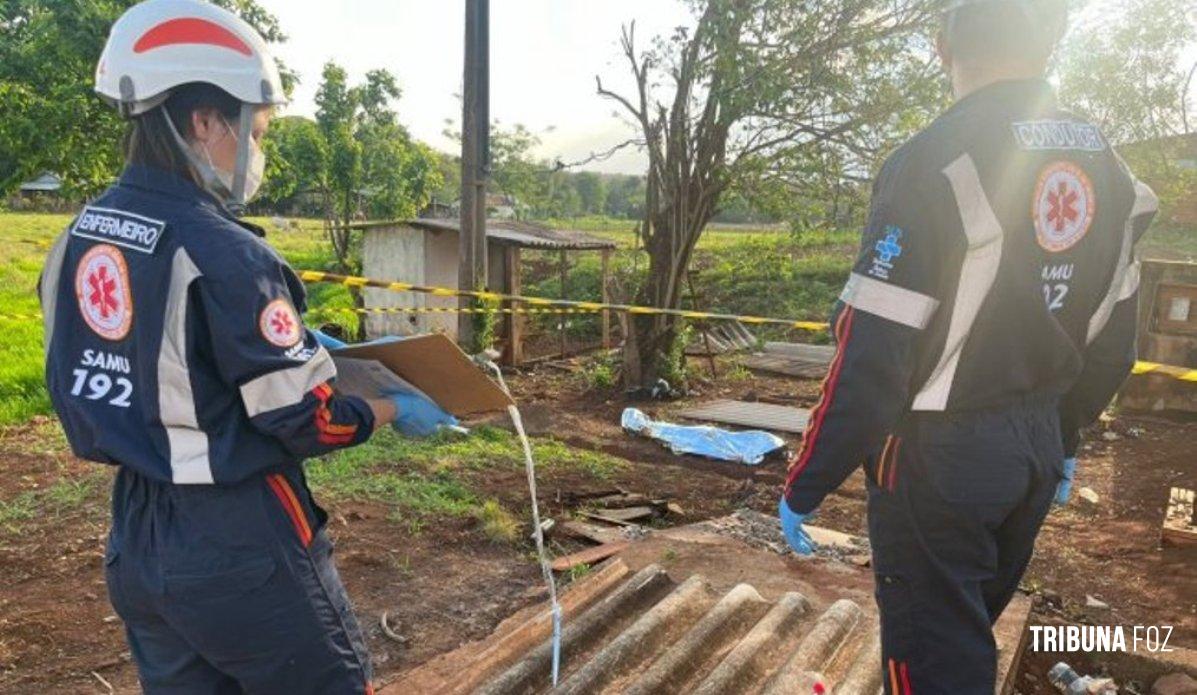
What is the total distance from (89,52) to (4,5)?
4.37m

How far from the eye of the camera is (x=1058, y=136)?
A: 1.91 m

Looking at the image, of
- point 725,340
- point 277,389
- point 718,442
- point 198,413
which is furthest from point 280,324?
point 725,340

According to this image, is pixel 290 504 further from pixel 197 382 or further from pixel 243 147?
pixel 243 147

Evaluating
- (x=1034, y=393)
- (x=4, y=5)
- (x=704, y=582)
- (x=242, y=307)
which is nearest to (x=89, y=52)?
(x=4, y=5)

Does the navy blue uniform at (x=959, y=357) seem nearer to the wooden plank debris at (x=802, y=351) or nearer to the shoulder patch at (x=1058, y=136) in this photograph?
the shoulder patch at (x=1058, y=136)

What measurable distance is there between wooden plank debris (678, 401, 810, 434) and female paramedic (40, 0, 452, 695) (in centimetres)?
839

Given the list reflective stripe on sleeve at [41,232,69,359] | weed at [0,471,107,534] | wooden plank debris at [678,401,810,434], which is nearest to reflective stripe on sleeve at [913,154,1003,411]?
reflective stripe on sleeve at [41,232,69,359]

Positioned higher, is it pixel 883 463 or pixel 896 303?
pixel 896 303

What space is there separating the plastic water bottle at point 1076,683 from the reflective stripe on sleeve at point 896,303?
2.47 meters

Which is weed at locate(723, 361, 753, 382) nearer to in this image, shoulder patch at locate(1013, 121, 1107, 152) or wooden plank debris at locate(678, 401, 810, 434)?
wooden plank debris at locate(678, 401, 810, 434)

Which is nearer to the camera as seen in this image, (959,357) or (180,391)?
(180,391)

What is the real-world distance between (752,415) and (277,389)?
9.27 m

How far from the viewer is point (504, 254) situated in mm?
15219

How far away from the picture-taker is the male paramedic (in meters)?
1.81
